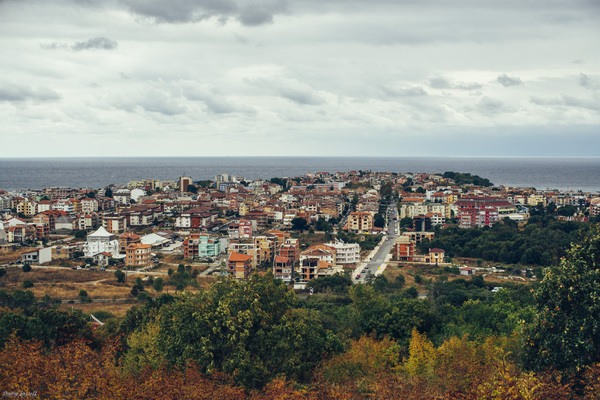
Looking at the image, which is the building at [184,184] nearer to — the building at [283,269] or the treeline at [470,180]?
the treeline at [470,180]

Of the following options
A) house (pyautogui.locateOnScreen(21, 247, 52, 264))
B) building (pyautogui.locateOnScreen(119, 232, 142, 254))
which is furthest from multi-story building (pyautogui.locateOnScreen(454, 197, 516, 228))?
house (pyautogui.locateOnScreen(21, 247, 52, 264))

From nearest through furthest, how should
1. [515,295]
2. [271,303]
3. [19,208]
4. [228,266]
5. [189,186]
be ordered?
[271,303] → [515,295] → [228,266] → [19,208] → [189,186]

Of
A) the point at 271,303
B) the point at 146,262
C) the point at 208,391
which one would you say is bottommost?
the point at 146,262

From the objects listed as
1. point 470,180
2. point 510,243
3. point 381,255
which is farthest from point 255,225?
point 470,180

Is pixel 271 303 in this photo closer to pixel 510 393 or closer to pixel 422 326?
pixel 510 393

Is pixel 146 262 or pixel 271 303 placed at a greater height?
pixel 271 303

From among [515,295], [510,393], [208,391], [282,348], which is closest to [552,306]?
[510,393]

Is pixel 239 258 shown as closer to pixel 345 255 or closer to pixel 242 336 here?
pixel 345 255
